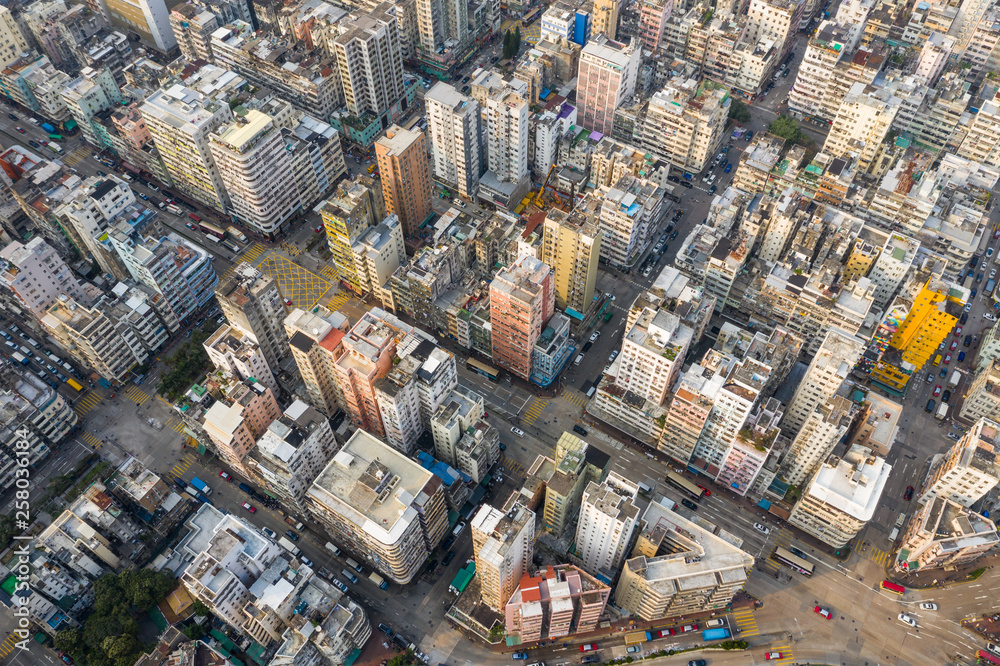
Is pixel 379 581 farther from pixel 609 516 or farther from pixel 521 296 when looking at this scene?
pixel 521 296

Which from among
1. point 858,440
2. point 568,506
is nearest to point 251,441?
point 568,506

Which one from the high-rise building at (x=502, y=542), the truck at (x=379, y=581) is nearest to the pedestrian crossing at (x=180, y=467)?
the truck at (x=379, y=581)

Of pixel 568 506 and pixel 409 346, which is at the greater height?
pixel 409 346

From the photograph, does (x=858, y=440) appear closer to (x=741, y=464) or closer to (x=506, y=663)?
(x=741, y=464)

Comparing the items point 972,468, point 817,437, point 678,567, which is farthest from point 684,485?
point 972,468

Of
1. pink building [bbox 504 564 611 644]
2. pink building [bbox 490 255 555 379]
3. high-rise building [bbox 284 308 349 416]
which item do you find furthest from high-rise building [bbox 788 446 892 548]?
high-rise building [bbox 284 308 349 416]

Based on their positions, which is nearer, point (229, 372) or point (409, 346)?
point (409, 346)
